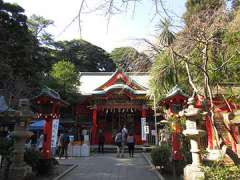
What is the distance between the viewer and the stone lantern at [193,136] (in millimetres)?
9078

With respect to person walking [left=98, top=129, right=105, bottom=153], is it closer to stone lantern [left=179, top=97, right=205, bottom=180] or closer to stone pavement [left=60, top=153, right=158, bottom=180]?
stone pavement [left=60, top=153, right=158, bottom=180]

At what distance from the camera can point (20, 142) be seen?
32.8ft

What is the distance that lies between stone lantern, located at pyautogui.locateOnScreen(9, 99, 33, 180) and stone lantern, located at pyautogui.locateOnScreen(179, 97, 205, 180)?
498cm

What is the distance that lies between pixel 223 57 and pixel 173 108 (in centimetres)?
260

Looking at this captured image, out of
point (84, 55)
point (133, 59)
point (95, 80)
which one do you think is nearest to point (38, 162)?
point (133, 59)

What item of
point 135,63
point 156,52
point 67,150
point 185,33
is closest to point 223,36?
point 185,33

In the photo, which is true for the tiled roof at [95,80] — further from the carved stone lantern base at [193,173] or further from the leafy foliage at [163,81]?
the carved stone lantern base at [193,173]

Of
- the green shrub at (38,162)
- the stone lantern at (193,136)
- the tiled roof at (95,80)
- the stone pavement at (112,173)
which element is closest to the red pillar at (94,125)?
the tiled roof at (95,80)

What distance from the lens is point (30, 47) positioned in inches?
988

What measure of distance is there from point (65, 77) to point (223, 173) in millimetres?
20497

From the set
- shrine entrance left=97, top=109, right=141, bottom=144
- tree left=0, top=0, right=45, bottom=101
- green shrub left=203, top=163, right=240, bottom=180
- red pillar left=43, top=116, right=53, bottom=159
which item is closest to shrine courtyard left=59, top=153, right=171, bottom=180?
red pillar left=43, top=116, right=53, bottom=159

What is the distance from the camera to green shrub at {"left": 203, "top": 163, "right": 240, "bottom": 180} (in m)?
7.32

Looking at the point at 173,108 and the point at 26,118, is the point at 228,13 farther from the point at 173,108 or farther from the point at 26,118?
the point at 26,118

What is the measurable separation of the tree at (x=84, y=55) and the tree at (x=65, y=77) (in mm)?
19517
